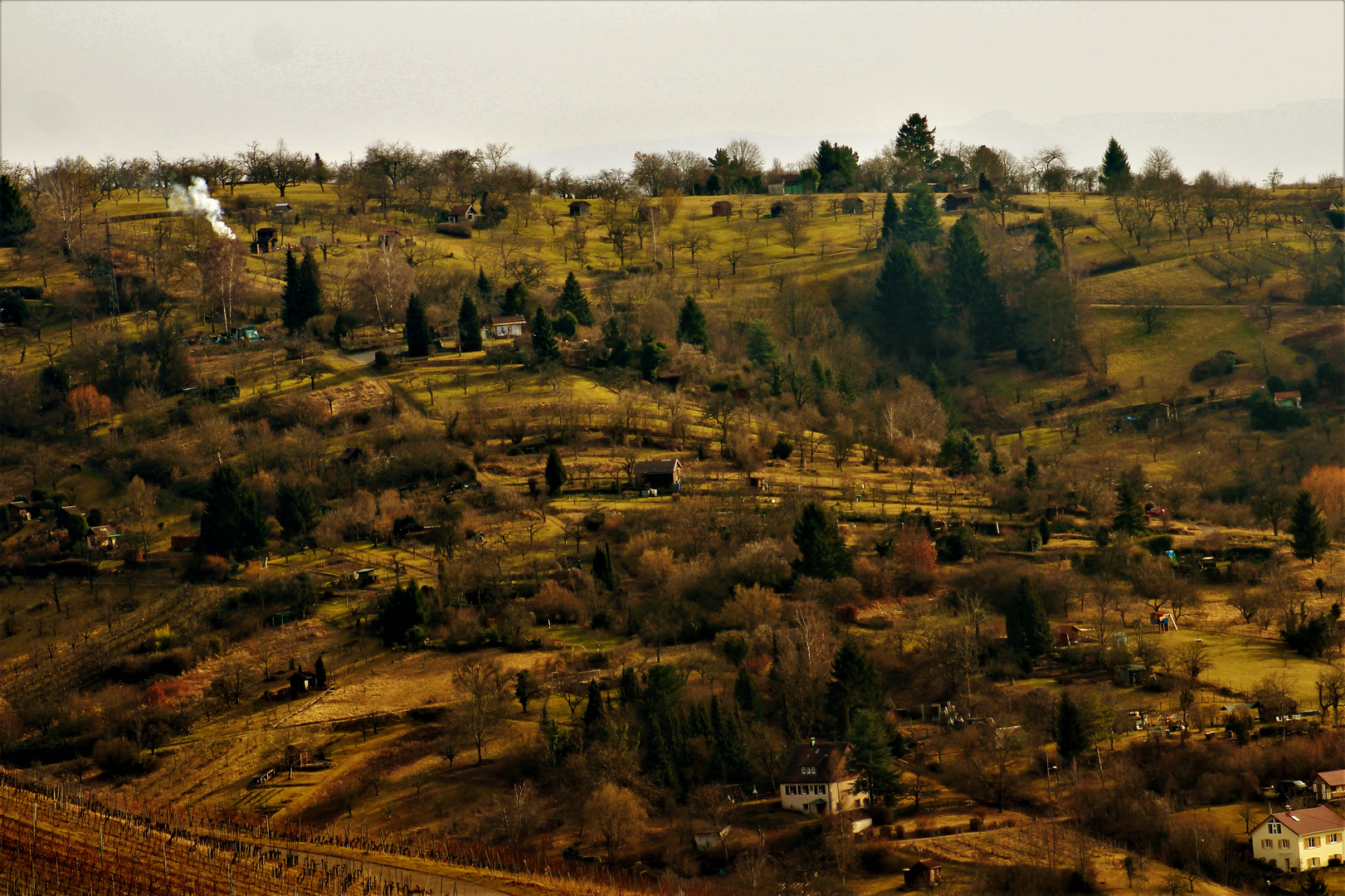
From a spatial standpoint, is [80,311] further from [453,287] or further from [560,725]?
[560,725]

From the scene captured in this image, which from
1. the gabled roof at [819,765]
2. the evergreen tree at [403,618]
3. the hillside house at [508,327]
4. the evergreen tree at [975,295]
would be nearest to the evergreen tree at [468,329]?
the hillside house at [508,327]

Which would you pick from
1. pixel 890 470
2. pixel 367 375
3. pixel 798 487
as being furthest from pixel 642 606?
pixel 367 375

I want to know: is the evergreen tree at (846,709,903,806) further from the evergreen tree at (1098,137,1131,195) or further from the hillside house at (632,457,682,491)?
the evergreen tree at (1098,137,1131,195)

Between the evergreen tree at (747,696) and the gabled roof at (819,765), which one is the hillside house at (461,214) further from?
the gabled roof at (819,765)

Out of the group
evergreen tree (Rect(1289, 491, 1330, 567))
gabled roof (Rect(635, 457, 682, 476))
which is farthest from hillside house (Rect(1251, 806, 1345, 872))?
gabled roof (Rect(635, 457, 682, 476))

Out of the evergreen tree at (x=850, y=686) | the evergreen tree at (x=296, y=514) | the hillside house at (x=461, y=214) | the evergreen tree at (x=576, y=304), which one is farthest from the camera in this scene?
the hillside house at (x=461, y=214)

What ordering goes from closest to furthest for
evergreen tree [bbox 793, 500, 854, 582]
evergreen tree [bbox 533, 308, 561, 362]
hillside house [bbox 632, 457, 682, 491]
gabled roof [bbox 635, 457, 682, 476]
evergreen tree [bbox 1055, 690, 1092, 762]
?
evergreen tree [bbox 1055, 690, 1092, 762] < evergreen tree [bbox 793, 500, 854, 582] < hillside house [bbox 632, 457, 682, 491] < gabled roof [bbox 635, 457, 682, 476] < evergreen tree [bbox 533, 308, 561, 362]
